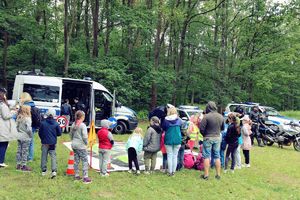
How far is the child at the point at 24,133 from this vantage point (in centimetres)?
704

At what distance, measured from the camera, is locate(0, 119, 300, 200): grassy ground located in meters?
5.85

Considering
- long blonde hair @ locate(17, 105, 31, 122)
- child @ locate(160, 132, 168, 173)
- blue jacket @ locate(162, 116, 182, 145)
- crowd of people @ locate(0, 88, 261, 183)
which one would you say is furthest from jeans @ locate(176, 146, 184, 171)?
long blonde hair @ locate(17, 105, 31, 122)

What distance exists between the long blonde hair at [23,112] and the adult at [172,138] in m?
3.11

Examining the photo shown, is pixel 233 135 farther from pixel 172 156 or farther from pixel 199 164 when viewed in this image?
pixel 172 156

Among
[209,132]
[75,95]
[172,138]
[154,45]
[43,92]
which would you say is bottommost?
[172,138]

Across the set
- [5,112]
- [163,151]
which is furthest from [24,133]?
[163,151]

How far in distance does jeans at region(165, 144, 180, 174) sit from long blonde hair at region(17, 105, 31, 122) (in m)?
3.27

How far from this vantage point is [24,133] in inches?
278

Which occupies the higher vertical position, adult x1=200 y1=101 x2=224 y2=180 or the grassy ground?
adult x1=200 y1=101 x2=224 y2=180

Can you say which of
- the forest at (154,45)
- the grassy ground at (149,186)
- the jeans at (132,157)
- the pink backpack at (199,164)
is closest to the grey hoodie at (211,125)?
the grassy ground at (149,186)

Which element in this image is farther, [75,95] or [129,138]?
[75,95]

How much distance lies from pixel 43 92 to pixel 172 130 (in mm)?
7089

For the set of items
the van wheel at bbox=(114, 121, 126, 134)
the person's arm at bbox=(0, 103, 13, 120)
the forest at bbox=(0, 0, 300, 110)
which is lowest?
the van wheel at bbox=(114, 121, 126, 134)

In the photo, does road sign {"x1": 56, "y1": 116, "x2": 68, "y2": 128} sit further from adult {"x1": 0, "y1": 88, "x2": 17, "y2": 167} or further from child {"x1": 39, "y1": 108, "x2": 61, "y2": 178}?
child {"x1": 39, "y1": 108, "x2": 61, "y2": 178}
